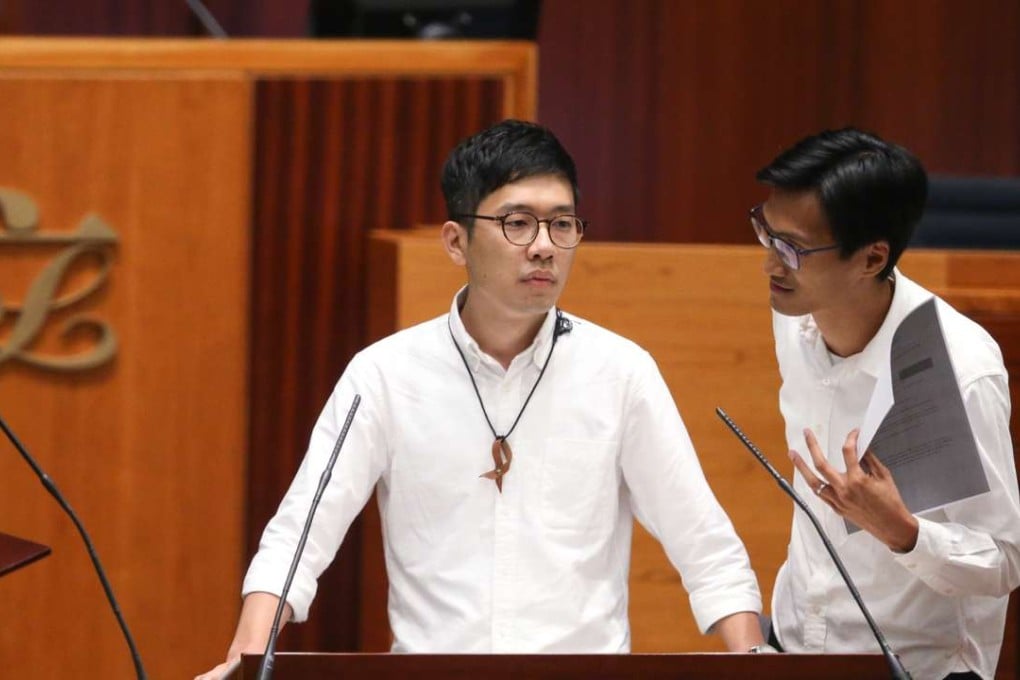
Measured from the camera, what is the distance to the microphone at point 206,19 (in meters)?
5.02

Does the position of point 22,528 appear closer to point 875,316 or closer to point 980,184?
point 875,316

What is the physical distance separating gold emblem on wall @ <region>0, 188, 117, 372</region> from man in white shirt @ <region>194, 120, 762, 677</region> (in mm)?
1220

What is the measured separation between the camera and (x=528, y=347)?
97.9 inches

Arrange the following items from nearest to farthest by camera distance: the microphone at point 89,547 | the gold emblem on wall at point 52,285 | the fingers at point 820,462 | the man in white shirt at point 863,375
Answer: the microphone at point 89,547, the fingers at point 820,462, the man in white shirt at point 863,375, the gold emblem on wall at point 52,285

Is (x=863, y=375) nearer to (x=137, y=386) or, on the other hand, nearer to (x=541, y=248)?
(x=541, y=248)

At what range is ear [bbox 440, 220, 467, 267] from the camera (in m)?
2.48

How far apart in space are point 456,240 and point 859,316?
680mm

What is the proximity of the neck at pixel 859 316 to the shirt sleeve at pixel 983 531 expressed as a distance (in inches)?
9.3

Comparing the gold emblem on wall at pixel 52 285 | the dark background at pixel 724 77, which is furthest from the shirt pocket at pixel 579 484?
the dark background at pixel 724 77

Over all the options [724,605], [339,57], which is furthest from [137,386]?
[724,605]

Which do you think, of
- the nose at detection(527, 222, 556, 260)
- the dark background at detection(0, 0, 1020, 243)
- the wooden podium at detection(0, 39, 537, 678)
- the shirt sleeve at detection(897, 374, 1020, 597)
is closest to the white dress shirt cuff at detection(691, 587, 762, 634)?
the shirt sleeve at detection(897, 374, 1020, 597)

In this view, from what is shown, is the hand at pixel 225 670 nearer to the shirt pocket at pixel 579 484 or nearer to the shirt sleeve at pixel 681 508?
the shirt pocket at pixel 579 484

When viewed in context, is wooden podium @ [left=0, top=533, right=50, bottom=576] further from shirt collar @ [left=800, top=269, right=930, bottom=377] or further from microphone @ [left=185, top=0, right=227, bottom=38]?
microphone @ [left=185, top=0, right=227, bottom=38]

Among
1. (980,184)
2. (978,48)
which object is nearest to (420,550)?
(980,184)
